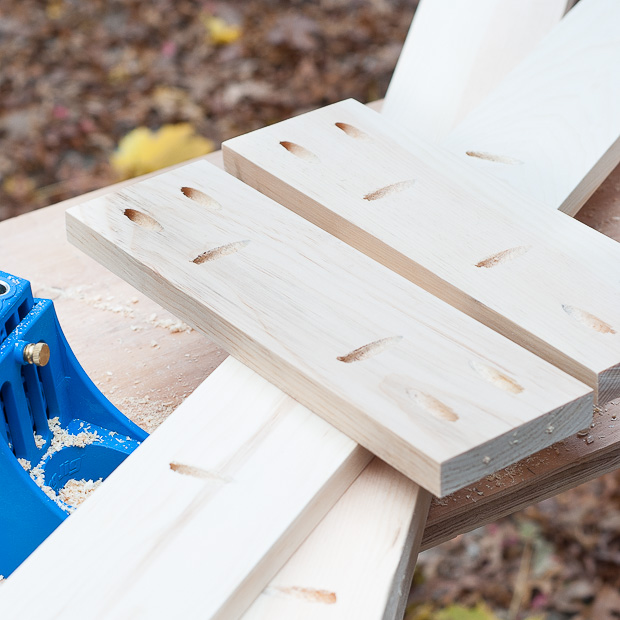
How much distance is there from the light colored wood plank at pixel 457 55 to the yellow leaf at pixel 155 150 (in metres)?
1.59

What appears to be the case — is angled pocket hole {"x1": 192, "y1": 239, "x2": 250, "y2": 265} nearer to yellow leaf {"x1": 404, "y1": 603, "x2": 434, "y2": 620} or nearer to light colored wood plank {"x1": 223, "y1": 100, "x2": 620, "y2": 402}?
light colored wood plank {"x1": 223, "y1": 100, "x2": 620, "y2": 402}

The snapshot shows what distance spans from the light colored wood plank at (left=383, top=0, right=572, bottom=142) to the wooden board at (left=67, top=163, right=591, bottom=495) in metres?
0.45

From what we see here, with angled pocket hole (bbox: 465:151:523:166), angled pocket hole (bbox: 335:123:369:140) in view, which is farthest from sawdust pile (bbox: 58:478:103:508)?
angled pocket hole (bbox: 465:151:523:166)

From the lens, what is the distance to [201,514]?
0.77 m

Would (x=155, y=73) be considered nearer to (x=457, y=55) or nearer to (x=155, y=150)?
(x=155, y=150)

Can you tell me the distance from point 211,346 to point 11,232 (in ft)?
1.48

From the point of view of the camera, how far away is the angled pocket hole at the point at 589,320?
3.01ft

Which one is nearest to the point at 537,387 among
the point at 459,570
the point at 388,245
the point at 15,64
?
the point at 388,245

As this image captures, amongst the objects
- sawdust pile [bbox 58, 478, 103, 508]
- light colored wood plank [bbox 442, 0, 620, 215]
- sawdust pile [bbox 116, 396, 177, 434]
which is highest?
light colored wood plank [bbox 442, 0, 620, 215]

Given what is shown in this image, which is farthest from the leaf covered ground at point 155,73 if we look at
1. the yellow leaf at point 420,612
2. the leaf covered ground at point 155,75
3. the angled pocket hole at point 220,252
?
the angled pocket hole at point 220,252

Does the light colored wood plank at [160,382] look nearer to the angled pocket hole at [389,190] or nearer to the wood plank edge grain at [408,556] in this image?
the wood plank edge grain at [408,556]

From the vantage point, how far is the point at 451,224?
1030 mm

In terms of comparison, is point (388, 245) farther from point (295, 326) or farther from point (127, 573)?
point (127, 573)

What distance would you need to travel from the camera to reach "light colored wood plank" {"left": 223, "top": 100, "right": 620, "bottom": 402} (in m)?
0.92
